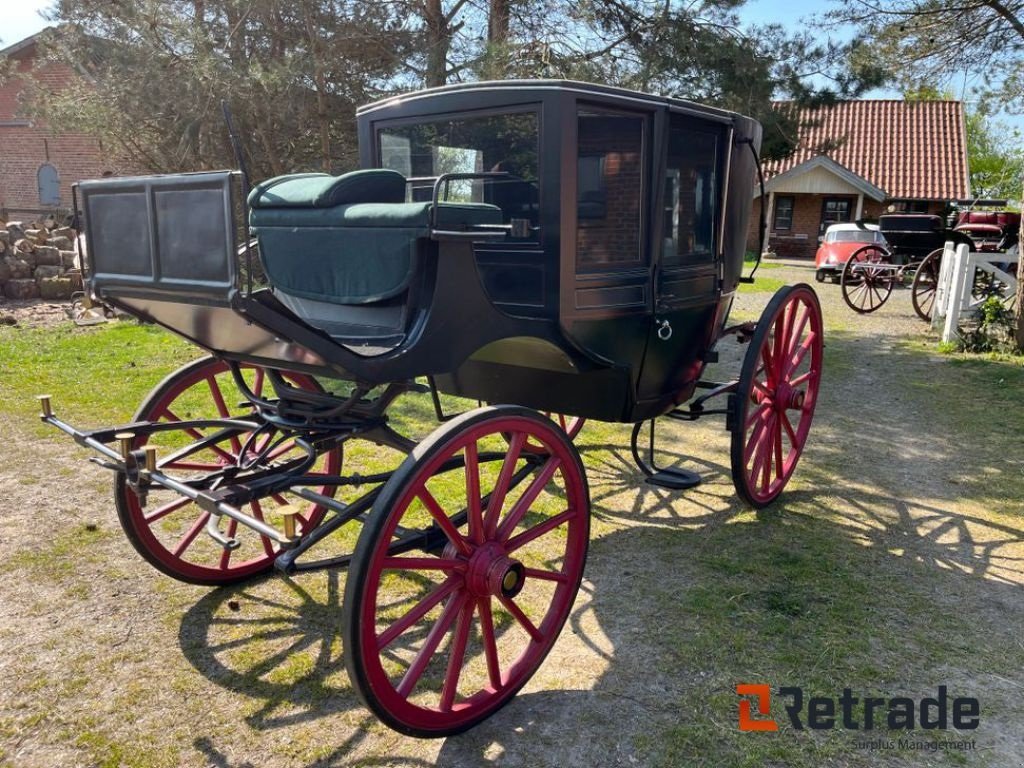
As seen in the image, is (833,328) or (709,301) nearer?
(709,301)

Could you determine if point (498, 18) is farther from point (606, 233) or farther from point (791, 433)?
point (606, 233)

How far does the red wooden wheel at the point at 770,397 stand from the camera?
3.69 metres

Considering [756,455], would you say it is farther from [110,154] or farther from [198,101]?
[110,154]

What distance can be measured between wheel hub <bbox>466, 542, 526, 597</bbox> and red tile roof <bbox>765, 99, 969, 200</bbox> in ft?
77.3

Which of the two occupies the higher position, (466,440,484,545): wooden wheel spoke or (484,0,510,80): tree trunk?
(484,0,510,80): tree trunk

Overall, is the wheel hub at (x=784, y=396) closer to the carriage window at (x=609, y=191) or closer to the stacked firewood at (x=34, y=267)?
the carriage window at (x=609, y=191)

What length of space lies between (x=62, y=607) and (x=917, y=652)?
128 inches

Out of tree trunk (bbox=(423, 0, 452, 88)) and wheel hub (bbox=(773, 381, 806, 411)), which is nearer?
wheel hub (bbox=(773, 381, 806, 411))

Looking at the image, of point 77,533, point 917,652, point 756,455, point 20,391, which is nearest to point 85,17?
point 20,391

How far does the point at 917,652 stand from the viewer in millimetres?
2889

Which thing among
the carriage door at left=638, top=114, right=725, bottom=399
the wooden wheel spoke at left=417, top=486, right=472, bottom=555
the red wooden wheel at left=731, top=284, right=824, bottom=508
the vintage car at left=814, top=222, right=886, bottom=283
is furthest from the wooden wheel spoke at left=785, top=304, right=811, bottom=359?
the vintage car at left=814, top=222, right=886, bottom=283

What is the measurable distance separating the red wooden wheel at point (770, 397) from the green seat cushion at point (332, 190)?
1893 mm

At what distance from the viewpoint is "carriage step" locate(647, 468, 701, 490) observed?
361cm

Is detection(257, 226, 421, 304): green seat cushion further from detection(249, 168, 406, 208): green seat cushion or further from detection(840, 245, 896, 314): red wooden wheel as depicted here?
detection(840, 245, 896, 314): red wooden wheel
